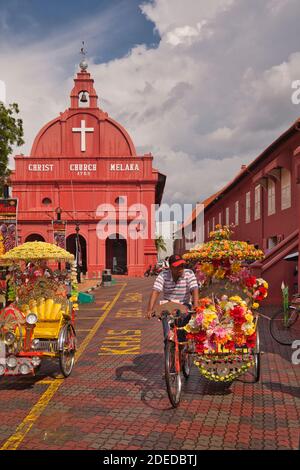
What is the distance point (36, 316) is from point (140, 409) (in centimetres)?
214

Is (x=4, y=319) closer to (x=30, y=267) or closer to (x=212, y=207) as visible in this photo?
(x=30, y=267)

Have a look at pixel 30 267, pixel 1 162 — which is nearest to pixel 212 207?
pixel 1 162

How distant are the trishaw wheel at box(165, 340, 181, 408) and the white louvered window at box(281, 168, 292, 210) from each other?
576 inches

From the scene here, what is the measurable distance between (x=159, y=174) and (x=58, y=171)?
31.2ft

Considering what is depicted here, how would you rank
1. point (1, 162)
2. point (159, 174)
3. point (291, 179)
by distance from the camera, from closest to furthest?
point (1, 162)
point (291, 179)
point (159, 174)

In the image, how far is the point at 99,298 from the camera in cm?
2105

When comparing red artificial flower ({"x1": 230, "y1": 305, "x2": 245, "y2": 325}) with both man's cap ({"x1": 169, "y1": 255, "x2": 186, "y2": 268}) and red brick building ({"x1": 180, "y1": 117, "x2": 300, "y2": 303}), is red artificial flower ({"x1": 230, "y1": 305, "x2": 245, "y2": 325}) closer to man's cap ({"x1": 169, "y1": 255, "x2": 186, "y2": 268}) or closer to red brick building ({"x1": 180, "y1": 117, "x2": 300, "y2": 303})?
man's cap ({"x1": 169, "y1": 255, "x2": 186, "y2": 268})

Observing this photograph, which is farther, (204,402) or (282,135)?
(282,135)

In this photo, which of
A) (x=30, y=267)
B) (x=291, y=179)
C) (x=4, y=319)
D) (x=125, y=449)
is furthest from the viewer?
→ (x=291, y=179)

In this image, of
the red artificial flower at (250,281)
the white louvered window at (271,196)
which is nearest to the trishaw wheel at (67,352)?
the red artificial flower at (250,281)

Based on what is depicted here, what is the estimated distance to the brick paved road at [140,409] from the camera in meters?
4.64

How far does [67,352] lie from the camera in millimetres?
7328

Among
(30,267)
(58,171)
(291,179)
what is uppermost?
(58,171)

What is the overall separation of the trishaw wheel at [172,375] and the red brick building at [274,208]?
7.13 metres
